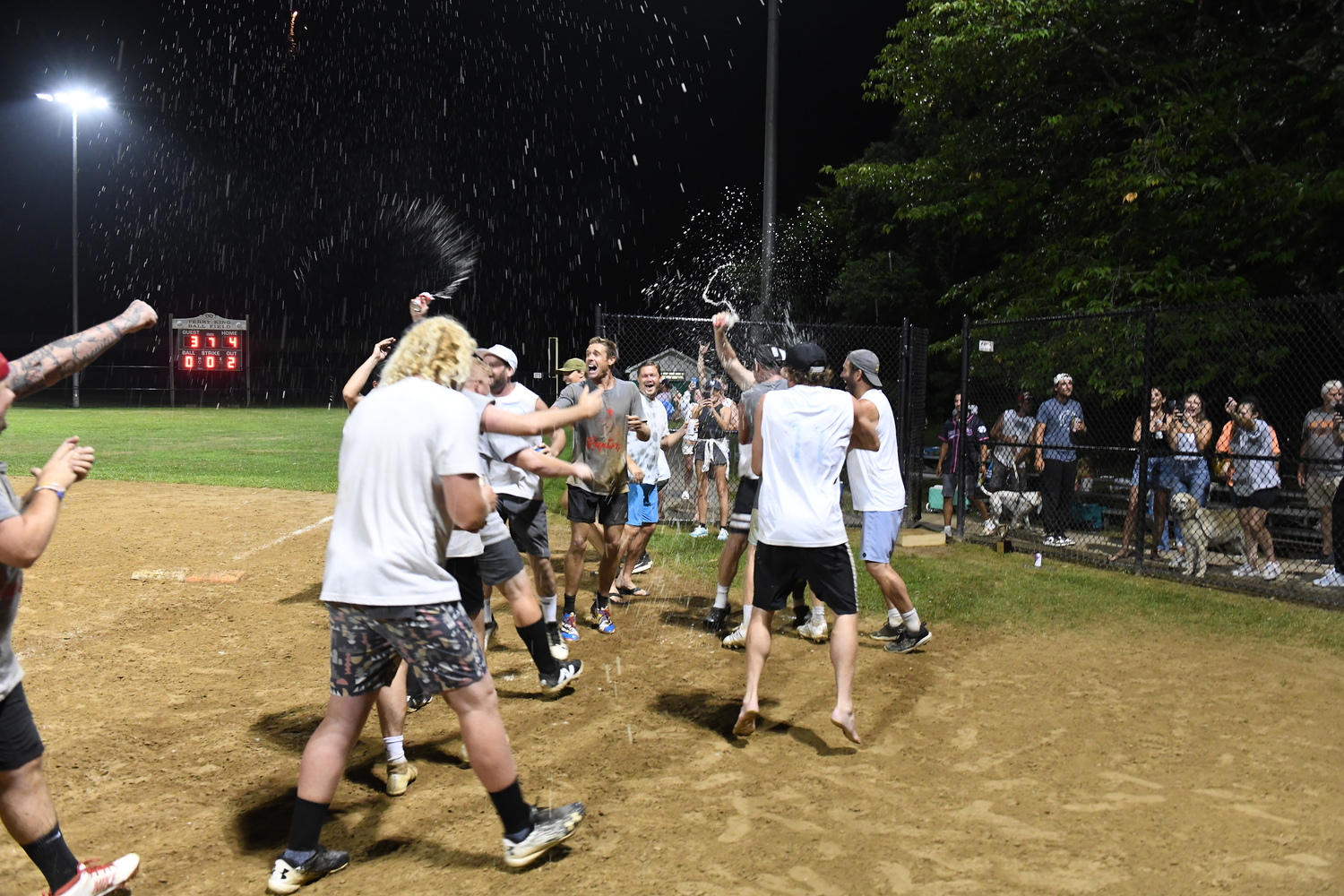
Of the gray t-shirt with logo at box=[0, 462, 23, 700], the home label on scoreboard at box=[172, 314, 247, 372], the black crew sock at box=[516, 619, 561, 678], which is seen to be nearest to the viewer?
the gray t-shirt with logo at box=[0, 462, 23, 700]

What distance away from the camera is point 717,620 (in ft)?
24.2

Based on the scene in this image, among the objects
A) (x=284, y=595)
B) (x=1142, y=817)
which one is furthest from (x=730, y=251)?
(x=1142, y=817)

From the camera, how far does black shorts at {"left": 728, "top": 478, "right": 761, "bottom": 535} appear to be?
22.7 ft

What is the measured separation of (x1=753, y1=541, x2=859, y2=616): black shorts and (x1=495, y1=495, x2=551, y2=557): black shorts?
1.85m

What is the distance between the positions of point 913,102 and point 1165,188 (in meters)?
5.47

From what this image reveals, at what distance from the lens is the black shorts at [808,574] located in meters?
4.82

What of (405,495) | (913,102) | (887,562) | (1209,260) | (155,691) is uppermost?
(913,102)

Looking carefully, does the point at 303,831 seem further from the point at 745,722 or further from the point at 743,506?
the point at 743,506

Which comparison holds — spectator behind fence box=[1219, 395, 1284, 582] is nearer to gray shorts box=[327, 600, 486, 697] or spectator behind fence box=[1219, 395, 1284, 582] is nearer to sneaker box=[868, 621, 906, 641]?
sneaker box=[868, 621, 906, 641]

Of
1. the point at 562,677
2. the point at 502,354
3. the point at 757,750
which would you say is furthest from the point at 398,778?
the point at 502,354

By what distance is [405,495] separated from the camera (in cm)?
326

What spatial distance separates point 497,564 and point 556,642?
5.77 feet

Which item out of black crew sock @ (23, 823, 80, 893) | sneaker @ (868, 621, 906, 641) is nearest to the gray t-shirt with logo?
black crew sock @ (23, 823, 80, 893)

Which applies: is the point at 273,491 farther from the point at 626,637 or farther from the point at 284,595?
the point at 626,637
